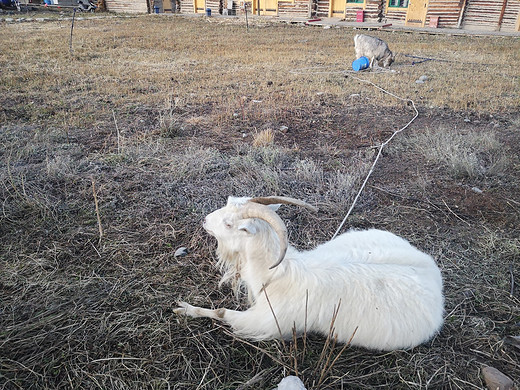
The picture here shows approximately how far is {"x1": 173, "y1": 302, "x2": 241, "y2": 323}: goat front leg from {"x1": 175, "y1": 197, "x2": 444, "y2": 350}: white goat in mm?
11

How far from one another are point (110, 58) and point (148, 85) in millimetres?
4570

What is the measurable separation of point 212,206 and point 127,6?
1423 inches

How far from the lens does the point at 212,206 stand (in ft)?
13.3

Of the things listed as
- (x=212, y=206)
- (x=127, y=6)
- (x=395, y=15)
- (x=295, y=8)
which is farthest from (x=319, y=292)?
(x=127, y=6)

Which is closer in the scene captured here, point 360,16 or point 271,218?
point 271,218

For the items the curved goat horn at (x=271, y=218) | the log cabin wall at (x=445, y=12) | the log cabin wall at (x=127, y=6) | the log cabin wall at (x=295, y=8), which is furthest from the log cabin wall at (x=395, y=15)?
the curved goat horn at (x=271, y=218)

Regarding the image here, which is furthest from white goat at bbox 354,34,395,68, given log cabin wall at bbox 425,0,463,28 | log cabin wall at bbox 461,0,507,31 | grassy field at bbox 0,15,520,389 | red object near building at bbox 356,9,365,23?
red object near building at bbox 356,9,365,23

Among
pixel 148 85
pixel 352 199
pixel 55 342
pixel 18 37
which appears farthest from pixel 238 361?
pixel 18 37

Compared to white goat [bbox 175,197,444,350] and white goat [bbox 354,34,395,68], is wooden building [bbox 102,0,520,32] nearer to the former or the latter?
white goat [bbox 354,34,395,68]

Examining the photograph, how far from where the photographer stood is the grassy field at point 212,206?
7.84ft

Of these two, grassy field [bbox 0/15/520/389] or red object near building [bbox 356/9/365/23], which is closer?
grassy field [bbox 0/15/520/389]

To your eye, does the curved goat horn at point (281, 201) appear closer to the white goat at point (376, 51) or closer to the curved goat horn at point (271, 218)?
the curved goat horn at point (271, 218)

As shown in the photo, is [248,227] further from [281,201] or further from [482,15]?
[482,15]

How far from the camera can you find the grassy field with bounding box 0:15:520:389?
2.39 metres
